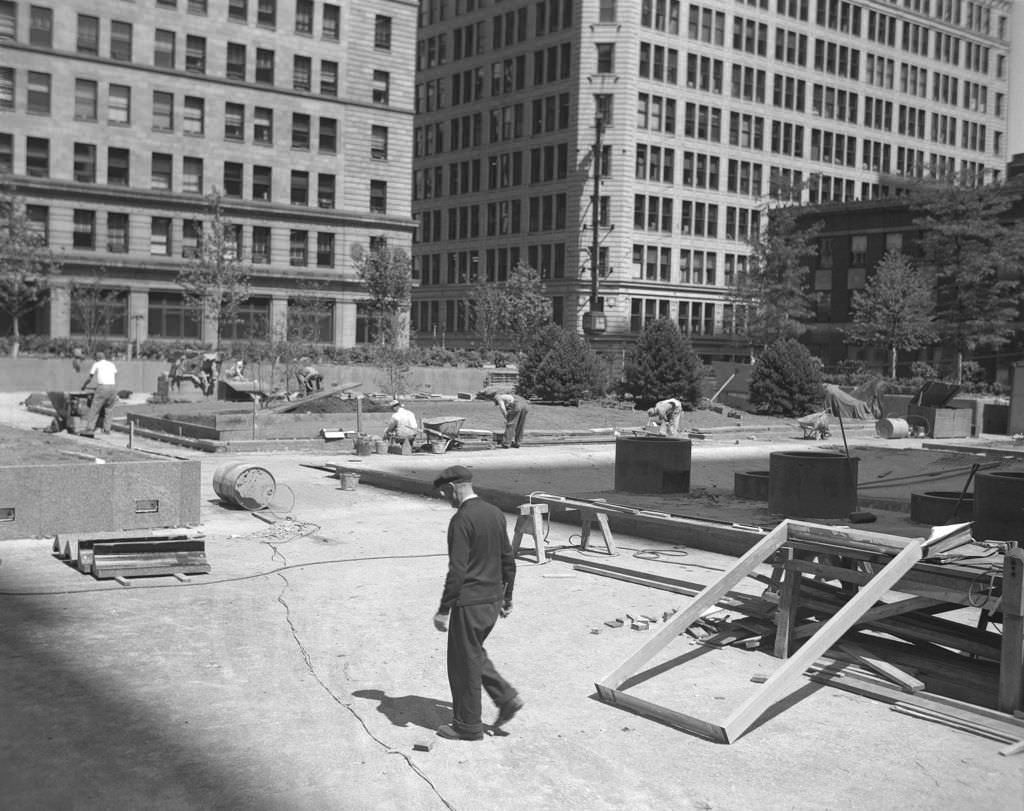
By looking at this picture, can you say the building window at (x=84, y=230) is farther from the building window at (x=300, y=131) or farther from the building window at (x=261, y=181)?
the building window at (x=300, y=131)

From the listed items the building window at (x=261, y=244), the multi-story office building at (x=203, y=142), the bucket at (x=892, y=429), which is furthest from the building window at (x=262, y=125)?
the bucket at (x=892, y=429)

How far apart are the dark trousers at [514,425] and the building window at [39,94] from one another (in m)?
48.8

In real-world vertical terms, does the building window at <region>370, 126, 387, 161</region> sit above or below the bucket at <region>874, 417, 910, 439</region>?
above

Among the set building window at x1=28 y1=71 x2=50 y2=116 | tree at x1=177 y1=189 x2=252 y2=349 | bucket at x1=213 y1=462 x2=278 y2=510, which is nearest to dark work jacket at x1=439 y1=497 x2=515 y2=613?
bucket at x1=213 y1=462 x2=278 y2=510

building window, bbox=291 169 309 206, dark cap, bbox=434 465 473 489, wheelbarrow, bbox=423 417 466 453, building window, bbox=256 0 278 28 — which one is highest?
building window, bbox=256 0 278 28

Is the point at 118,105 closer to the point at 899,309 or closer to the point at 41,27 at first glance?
the point at 41,27

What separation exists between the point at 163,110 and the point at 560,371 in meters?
41.1

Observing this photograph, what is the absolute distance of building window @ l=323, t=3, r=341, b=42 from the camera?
75.1 meters

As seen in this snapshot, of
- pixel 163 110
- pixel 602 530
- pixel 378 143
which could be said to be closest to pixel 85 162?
pixel 163 110

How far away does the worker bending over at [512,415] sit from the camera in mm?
28641

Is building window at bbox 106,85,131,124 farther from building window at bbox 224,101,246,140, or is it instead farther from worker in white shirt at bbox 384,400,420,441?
worker in white shirt at bbox 384,400,420,441

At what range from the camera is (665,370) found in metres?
40.4

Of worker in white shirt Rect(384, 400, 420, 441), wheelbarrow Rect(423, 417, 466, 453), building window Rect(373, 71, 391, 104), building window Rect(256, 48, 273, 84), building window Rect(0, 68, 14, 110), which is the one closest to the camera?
worker in white shirt Rect(384, 400, 420, 441)

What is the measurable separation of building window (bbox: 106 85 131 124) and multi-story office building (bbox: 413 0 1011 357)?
95.7ft
